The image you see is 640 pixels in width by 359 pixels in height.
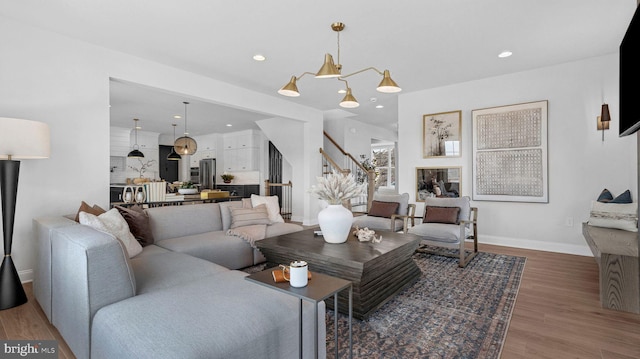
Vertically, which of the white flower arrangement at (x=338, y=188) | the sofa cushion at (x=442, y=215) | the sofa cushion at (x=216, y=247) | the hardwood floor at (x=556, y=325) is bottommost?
the hardwood floor at (x=556, y=325)

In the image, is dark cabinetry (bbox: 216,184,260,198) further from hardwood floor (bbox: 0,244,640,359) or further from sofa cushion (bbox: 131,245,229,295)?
sofa cushion (bbox: 131,245,229,295)

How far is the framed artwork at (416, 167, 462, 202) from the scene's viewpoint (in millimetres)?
5180

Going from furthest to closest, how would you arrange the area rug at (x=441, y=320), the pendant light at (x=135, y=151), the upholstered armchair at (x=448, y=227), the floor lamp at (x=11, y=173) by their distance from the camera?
1. the pendant light at (x=135, y=151)
2. the upholstered armchair at (x=448, y=227)
3. the floor lamp at (x=11, y=173)
4. the area rug at (x=441, y=320)

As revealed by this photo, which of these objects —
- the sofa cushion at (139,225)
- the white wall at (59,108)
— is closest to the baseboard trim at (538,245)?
the sofa cushion at (139,225)

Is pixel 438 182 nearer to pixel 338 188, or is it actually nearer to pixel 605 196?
pixel 605 196

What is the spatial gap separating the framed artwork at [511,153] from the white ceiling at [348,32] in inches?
25.5

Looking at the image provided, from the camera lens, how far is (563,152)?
4.31m

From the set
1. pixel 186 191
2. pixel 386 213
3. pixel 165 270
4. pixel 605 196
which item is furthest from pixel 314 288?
pixel 186 191

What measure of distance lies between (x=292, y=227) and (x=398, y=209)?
5.69ft

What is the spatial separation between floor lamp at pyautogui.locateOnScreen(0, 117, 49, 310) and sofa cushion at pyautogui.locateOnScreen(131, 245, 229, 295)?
38.7 inches

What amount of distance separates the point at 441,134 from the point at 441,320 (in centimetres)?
372

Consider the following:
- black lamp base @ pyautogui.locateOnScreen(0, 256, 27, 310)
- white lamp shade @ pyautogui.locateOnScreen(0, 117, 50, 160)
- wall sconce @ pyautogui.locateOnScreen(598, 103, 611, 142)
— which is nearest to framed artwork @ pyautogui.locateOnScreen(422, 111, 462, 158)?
wall sconce @ pyautogui.locateOnScreen(598, 103, 611, 142)

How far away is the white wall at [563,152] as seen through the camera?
3.99m

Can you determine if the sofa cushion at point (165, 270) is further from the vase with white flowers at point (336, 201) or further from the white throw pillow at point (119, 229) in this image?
the vase with white flowers at point (336, 201)
